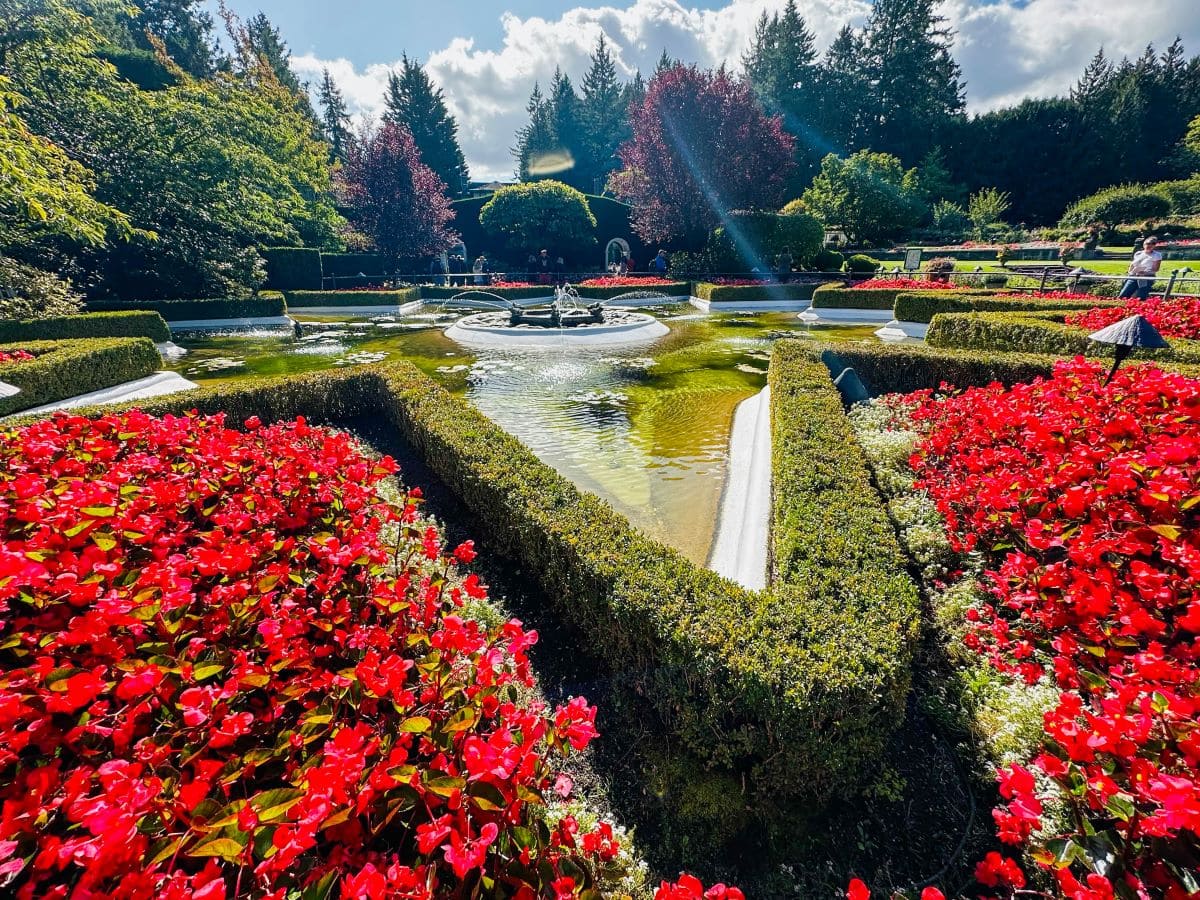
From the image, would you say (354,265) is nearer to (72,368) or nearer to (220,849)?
(72,368)

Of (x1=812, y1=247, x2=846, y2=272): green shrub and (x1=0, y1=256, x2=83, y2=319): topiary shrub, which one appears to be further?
(x1=812, y1=247, x2=846, y2=272): green shrub

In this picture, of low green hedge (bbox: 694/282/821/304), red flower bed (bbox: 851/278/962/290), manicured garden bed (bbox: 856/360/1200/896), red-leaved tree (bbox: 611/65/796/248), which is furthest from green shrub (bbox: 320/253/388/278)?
manicured garden bed (bbox: 856/360/1200/896)

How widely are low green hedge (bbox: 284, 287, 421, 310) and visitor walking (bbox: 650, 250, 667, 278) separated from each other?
684 inches

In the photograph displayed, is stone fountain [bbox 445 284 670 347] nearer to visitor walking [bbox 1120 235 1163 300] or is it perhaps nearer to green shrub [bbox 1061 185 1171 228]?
visitor walking [bbox 1120 235 1163 300]

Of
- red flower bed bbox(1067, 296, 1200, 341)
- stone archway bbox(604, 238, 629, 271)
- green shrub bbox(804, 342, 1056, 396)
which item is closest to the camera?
green shrub bbox(804, 342, 1056, 396)

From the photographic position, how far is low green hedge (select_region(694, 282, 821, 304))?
24094mm

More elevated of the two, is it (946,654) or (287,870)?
(287,870)

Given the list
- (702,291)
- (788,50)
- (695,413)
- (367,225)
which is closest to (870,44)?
(788,50)

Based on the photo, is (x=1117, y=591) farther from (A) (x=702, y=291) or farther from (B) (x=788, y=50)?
(B) (x=788, y=50)

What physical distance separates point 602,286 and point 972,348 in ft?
64.7

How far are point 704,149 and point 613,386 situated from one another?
25992 millimetres

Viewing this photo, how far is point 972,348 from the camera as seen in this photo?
10523mm

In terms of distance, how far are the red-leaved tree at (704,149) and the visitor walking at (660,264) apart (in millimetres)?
4350

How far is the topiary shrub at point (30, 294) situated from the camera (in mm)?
13539
